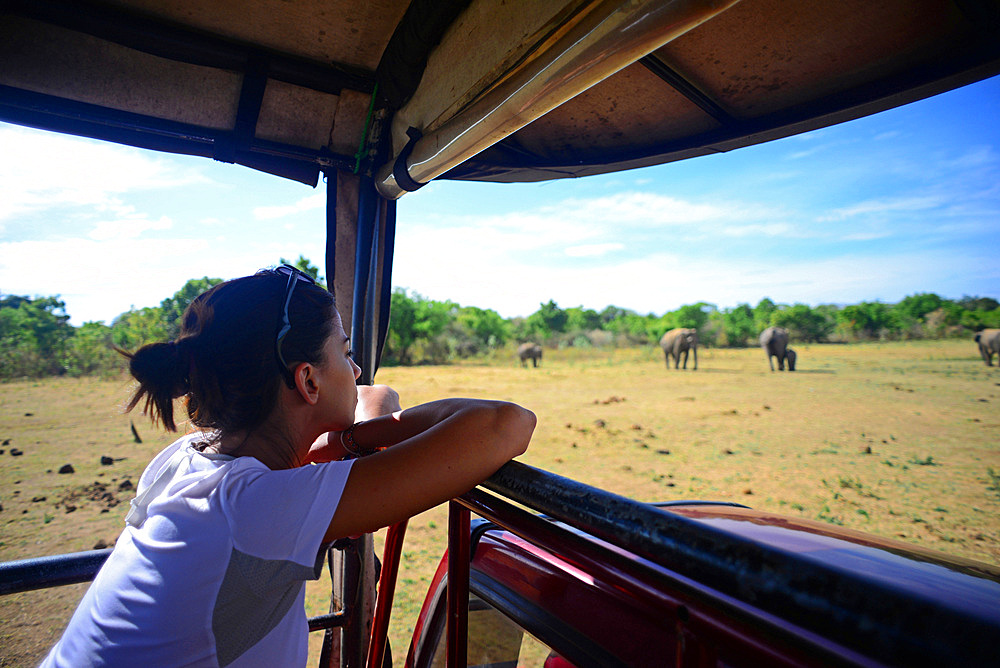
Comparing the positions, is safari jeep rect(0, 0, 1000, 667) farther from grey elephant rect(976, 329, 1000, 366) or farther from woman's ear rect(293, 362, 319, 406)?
grey elephant rect(976, 329, 1000, 366)

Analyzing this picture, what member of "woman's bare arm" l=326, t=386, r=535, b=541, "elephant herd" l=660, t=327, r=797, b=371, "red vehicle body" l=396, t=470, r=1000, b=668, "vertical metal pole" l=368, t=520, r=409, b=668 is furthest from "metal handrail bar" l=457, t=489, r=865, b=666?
"elephant herd" l=660, t=327, r=797, b=371

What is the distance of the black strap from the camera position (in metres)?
2.21

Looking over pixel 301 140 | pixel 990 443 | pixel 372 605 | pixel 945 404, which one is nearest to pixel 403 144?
pixel 301 140

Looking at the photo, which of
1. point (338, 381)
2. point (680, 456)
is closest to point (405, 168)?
point (338, 381)

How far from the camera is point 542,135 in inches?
104

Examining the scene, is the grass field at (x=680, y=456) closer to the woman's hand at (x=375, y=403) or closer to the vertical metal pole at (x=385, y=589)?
the woman's hand at (x=375, y=403)

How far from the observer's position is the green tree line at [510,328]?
63.7 feet

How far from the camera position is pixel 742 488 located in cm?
816

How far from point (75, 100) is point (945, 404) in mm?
18912

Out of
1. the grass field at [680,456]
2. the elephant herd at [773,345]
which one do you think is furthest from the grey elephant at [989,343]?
the grass field at [680,456]

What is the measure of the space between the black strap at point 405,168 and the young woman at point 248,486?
1.08 m

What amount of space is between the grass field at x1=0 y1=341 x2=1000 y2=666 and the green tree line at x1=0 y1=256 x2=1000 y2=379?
4.89ft

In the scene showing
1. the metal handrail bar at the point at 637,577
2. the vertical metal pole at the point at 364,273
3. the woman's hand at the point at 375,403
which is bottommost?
the metal handrail bar at the point at 637,577

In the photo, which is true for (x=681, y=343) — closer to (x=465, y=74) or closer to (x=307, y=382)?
(x=465, y=74)
